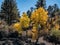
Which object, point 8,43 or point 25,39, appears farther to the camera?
point 25,39

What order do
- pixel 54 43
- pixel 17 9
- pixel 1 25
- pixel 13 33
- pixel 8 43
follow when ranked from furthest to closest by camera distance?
pixel 17 9 → pixel 1 25 → pixel 13 33 → pixel 54 43 → pixel 8 43

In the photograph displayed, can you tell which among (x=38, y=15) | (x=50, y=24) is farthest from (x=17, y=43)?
(x=50, y=24)

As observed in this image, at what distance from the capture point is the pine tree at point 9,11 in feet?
314

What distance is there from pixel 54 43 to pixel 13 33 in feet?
47.2

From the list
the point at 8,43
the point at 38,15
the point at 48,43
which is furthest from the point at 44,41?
the point at 8,43

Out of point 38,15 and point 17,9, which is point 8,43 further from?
point 17,9

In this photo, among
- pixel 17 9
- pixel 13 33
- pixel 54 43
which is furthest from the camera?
pixel 17 9

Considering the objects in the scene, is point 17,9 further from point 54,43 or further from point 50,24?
point 54,43

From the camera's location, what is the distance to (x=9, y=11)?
97.0 m

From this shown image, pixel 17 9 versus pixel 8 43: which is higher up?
pixel 17 9

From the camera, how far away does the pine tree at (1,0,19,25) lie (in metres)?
95.6

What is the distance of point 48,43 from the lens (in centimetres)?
7806

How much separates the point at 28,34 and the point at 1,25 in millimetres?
11573

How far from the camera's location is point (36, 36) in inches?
3157
